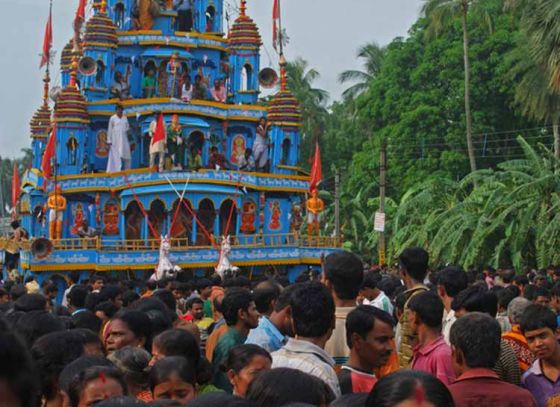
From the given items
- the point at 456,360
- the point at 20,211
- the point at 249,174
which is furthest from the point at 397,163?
the point at 456,360

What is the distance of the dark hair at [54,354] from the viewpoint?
532 cm

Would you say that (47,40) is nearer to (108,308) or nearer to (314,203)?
(314,203)

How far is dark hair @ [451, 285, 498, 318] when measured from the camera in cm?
687

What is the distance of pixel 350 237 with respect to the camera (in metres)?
46.9

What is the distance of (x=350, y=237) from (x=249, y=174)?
39.1 ft

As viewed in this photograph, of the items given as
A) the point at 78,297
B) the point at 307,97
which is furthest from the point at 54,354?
the point at 307,97

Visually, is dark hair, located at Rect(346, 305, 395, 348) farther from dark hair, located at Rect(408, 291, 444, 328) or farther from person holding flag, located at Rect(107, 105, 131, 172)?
person holding flag, located at Rect(107, 105, 131, 172)

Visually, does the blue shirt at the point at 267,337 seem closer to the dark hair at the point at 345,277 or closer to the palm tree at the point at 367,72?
the dark hair at the point at 345,277

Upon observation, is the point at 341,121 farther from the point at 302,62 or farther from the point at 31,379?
the point at 31,379

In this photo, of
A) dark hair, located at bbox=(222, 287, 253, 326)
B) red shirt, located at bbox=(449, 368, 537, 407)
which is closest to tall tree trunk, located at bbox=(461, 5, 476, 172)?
dark hair, located at bbox=(222, 287, 253, 326)

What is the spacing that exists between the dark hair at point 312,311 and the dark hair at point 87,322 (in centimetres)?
316

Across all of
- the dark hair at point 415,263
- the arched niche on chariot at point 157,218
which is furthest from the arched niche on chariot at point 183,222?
the dark hair at point 415,263

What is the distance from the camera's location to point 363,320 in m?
5.70

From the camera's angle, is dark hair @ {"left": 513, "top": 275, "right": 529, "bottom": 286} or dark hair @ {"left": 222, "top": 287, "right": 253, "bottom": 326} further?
dark hair @ {"left": 513, "top": 275, "right": 529, "bottom": 286}
